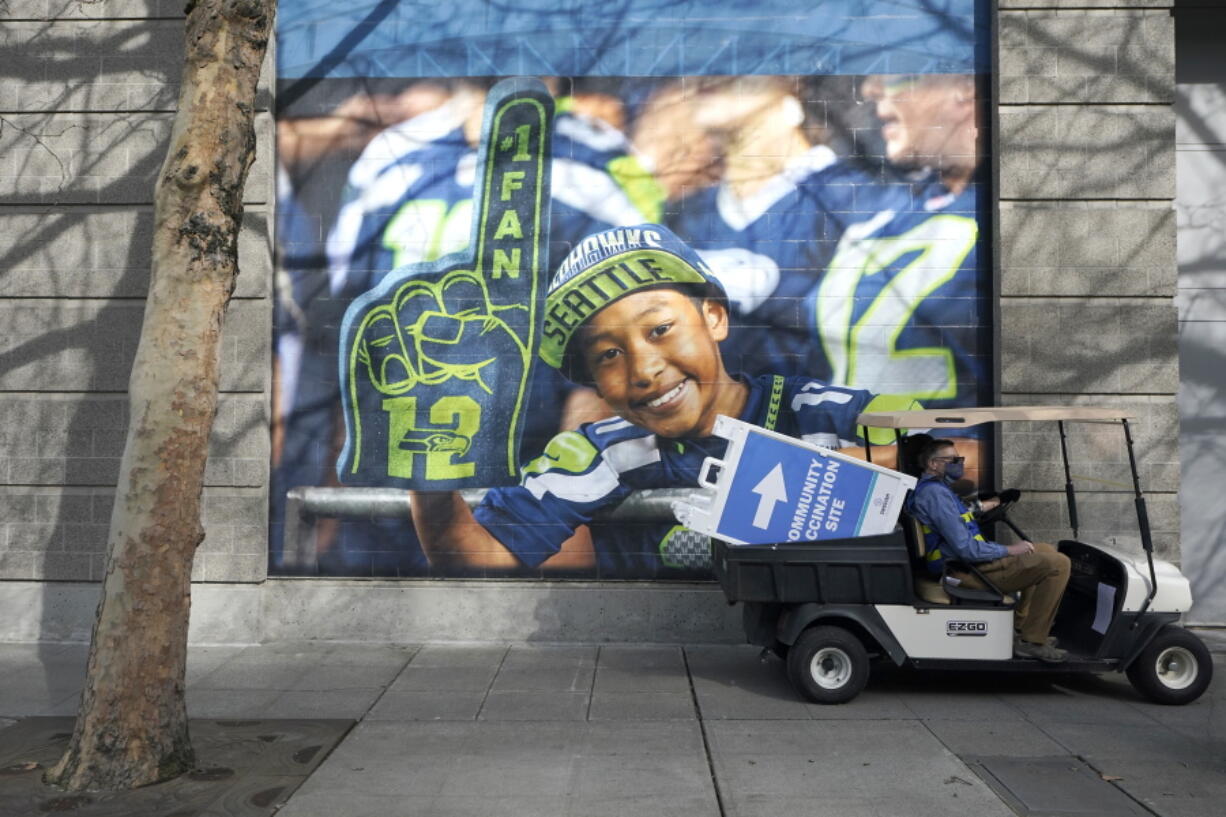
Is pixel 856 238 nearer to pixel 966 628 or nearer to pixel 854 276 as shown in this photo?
pixel 854 276

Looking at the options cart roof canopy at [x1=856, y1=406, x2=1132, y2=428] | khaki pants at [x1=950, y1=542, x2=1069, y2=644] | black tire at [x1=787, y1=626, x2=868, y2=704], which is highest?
cart roof canopy at [x1=856, y1=406, x2=1132, y2=428]

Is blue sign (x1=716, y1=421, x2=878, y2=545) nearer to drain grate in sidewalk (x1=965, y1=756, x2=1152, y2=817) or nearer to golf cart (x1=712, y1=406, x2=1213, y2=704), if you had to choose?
golf cart (x1=712, y1=406, x2=1213, y2=704)

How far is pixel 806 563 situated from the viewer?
7516 millimetres

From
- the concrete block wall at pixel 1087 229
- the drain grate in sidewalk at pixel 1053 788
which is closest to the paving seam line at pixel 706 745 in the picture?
the drain grate in sidewalk at pixel 1053 788

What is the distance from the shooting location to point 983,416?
25.1ft

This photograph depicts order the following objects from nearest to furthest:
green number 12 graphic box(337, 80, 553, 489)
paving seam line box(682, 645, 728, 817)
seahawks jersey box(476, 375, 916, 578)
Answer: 1. paving seam line box(682, 645, 728, 817)
2. seahawks jersey box(476, 375, 916, 578)
3. green number 12 graphic box(337, 80, 553, 489)

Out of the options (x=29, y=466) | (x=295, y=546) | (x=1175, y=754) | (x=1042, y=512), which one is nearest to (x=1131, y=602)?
(x=1175, y=754)

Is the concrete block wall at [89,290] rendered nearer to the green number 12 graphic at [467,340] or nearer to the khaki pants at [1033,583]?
the green number 12 graphic at [467,340]

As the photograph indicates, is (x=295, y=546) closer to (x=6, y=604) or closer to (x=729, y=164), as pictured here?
(x=6, y=604)

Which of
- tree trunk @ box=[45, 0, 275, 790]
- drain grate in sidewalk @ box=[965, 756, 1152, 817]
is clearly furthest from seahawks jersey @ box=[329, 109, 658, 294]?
drain grate in sidewalk @ box=[965, 756, 1152, 817]

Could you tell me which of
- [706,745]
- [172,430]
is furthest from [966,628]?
[172,430]

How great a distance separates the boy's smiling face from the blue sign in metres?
2.18

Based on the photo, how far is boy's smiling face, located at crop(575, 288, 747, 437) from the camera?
9688 millimetres

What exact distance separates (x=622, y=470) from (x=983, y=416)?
10.3ft
